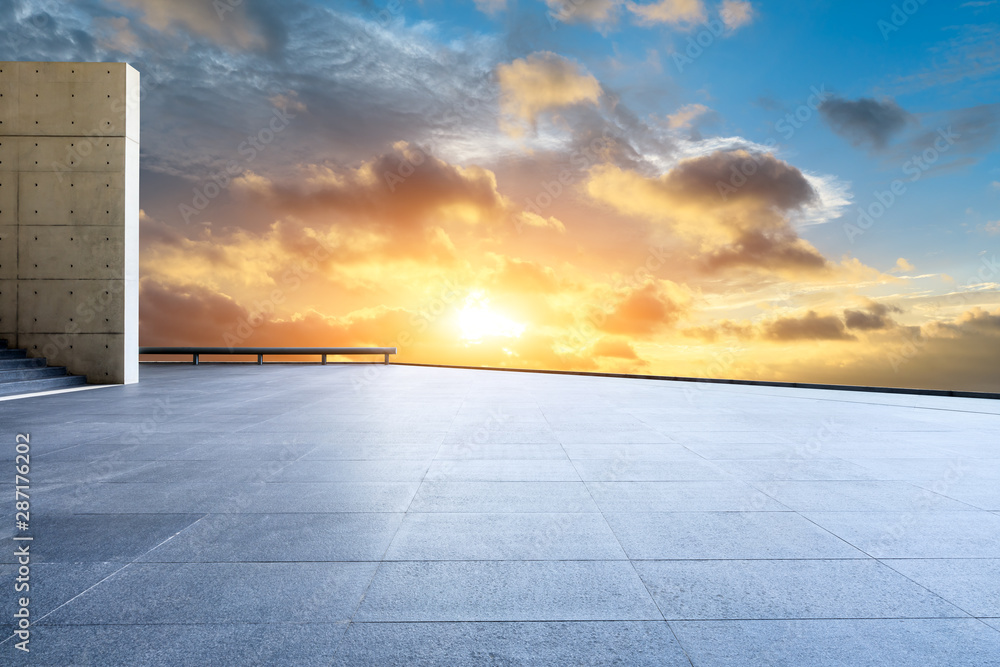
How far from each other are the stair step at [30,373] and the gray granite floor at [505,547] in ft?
25.8

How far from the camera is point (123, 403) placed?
12625 mm

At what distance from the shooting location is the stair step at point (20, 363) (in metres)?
15.7

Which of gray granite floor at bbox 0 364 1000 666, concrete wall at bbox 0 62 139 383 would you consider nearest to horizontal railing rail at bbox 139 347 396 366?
concrete wall at bbox 0 62 139 383

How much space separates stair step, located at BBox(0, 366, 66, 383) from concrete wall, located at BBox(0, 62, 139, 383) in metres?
0.43

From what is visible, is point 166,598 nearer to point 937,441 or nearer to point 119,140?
point 937,441

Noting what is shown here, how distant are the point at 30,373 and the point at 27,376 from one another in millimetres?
154

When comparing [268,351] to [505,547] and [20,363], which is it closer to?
[20,363]

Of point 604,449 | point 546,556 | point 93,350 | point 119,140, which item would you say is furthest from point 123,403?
point 546,556

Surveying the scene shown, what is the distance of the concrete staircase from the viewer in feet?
49.0

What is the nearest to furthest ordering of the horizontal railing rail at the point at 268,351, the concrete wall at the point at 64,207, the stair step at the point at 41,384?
the stair step at the point at 41,384
the concrete wall at the point at 64,207
the horizontal railing rail at the point at 268,351

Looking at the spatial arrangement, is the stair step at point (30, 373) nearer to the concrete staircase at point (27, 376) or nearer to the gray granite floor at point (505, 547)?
the concrete staircase at point (27, 376)

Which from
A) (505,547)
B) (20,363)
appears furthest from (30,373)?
(505,547)

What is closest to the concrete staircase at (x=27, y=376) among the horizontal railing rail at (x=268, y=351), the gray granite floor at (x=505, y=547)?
the gray granite floor at (x=505, y=547)

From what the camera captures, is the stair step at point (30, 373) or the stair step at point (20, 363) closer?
the stair step at point (30, 373)
